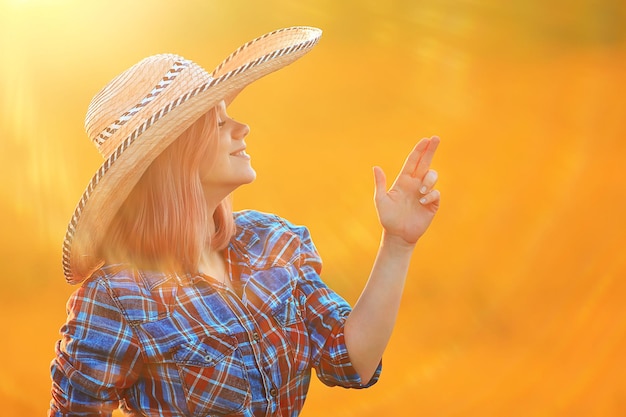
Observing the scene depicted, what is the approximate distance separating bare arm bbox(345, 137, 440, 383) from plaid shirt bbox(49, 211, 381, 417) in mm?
52

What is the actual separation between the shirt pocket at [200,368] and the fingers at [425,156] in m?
0.47

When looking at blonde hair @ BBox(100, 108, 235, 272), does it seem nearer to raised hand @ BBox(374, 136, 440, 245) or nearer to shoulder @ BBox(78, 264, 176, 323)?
shoulder @ BBox(78, 264, 176, 323)

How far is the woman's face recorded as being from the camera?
1.41 m

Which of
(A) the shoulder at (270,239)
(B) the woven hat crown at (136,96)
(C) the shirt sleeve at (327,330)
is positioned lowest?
(C) the shirt sleeve at (327,330)

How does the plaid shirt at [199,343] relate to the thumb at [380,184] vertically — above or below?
below

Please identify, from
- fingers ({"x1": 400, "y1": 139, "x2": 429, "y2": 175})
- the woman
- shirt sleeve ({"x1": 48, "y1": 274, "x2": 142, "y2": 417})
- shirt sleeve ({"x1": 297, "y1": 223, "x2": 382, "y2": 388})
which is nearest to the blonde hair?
the woman

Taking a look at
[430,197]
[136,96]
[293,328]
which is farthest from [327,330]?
[136,96]

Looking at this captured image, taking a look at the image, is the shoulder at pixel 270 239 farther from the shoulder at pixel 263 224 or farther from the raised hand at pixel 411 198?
the raised hand at pixel 411 198

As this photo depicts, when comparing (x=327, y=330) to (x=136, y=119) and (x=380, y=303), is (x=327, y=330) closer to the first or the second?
(x=380, y=303)

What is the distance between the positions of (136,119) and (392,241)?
20.3 inches

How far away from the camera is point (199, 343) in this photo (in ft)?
4.53

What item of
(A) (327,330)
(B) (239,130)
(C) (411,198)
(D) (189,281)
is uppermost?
(B) (239,130)

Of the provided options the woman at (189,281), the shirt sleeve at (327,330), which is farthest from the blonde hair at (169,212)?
the shirt sleeve at (327,330)

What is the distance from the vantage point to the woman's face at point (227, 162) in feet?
4.64
